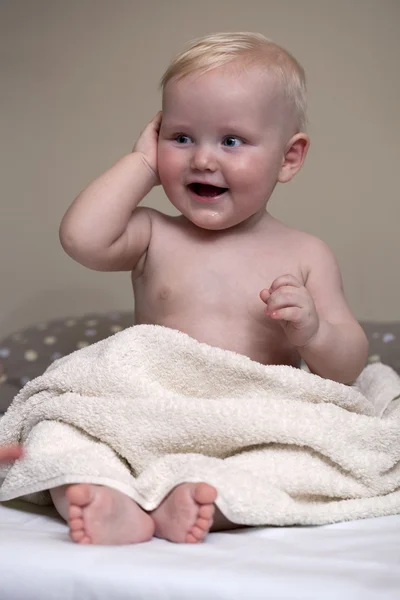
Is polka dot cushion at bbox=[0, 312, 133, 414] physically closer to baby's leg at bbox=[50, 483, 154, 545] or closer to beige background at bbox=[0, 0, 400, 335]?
beige background at bbox=[0, 0, 400, 335]

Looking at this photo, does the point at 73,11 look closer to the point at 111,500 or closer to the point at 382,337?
the point at 382,337

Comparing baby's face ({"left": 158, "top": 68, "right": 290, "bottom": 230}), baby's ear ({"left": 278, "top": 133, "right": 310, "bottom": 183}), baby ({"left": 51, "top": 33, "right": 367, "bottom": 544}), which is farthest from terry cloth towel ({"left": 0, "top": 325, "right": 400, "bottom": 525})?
baby's ear ({"left": 278, "top": 133, "right": 310, "bottom": 183})

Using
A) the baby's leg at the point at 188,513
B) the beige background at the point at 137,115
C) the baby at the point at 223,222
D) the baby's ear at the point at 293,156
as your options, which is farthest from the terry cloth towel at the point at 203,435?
the beige background at the point at 137,115

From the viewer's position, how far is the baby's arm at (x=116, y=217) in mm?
1185

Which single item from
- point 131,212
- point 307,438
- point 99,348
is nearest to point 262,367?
point 307,438

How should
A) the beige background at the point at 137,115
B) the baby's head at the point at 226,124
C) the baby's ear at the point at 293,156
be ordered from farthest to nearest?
the beige background at the point at 137,115, the baby's ear at the point at 293,156, the baby's head at the point at 226,124

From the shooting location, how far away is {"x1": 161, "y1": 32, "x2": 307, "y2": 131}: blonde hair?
3.90 feet

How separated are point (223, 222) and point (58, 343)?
0.55m

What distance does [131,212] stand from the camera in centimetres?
124

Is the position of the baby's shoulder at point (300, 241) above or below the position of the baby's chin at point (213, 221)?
below

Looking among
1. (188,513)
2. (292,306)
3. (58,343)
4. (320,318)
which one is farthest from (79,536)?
(58,343)

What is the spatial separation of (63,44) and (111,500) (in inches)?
57.4

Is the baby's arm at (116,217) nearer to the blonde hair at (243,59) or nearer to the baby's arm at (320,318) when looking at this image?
the blonde hair at (243,59)

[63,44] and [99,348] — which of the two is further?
[63,44]
